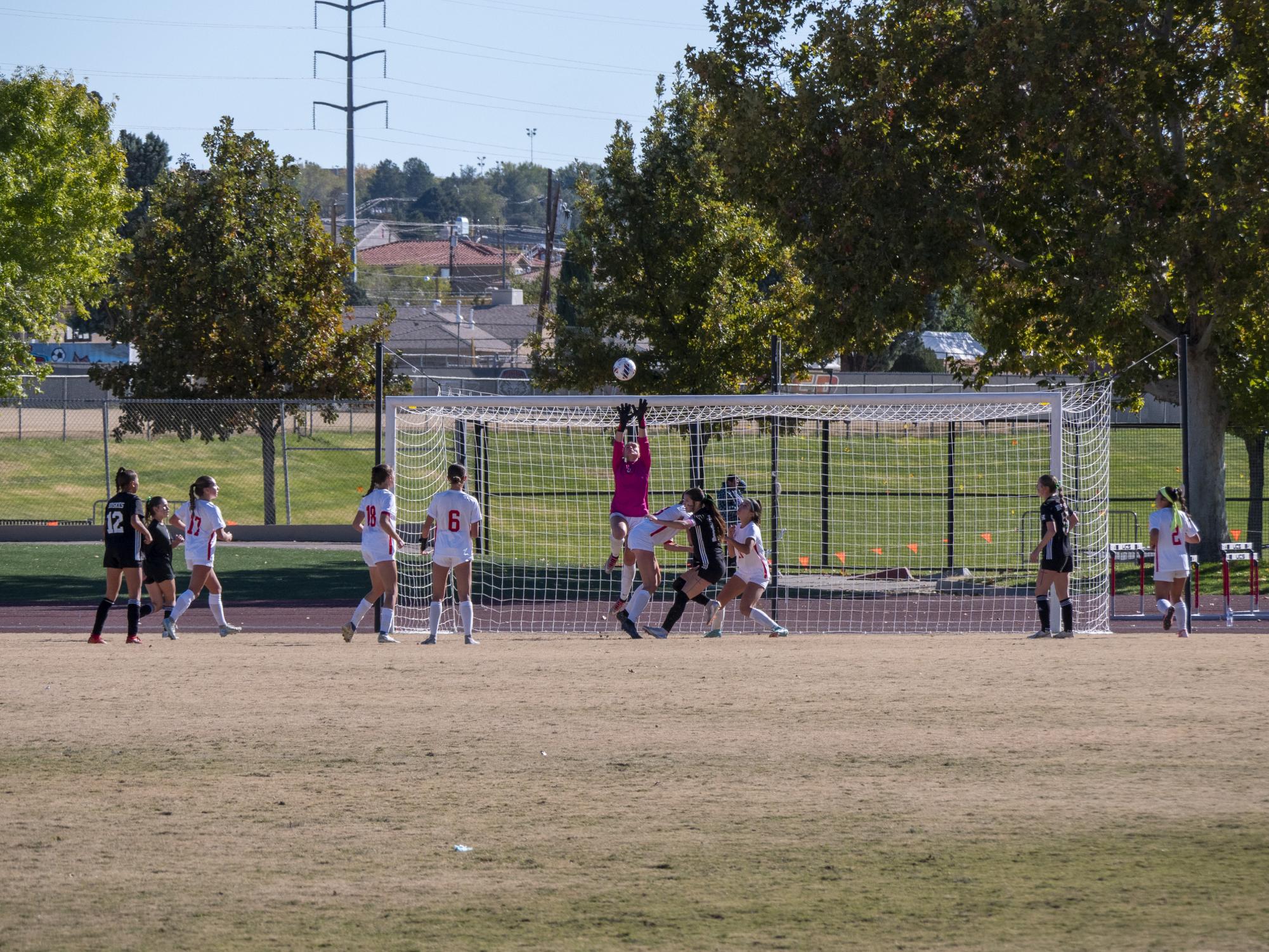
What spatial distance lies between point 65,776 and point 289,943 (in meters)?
2.98

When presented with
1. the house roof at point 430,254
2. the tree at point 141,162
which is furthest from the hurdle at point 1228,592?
the house roof at point 430,254

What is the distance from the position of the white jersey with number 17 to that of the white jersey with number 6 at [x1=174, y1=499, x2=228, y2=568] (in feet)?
8.22

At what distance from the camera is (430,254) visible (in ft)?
455

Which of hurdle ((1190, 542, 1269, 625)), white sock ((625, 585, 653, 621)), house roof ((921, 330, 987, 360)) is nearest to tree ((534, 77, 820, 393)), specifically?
hurdle ((1190, 542, 1269, 625))

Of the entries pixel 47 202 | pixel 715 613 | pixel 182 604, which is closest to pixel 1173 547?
pixel 715 613

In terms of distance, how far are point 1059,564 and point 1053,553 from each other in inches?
5.6

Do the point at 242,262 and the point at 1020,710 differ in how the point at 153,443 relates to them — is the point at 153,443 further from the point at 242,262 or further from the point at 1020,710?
the point at 1020,710

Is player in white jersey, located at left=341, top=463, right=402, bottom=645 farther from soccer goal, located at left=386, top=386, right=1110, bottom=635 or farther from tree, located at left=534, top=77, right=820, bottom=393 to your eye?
tree, located at left=534, top=77, right=820, bottom=393

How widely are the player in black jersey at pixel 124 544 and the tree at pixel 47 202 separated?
64.9ft

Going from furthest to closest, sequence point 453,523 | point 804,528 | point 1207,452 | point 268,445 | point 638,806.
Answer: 1. point 804,528
2. point 268,445
3. point 1207,452
4. point 453,523
5. point 638,806

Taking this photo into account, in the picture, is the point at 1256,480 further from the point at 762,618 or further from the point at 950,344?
the point at 950,344

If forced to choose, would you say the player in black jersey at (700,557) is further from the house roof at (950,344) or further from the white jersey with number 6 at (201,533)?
the house roof at (950,344)

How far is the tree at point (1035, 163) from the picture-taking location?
1900 centimetres

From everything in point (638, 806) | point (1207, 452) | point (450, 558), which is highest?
point (1207, 452)
